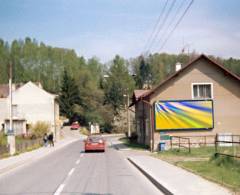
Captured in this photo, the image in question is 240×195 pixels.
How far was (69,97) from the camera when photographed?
348 feet

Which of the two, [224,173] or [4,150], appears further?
[4,150]

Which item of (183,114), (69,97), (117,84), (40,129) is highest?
(117,84)

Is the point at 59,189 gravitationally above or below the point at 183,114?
below

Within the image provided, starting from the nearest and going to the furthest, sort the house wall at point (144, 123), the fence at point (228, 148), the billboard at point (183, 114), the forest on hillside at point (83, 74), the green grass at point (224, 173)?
the green grass at point (224, 173), the fence at point (228, 148), the billboard at point (183, 114), the house wall at point (144, 123), the forest on hillside at point (83, 74)

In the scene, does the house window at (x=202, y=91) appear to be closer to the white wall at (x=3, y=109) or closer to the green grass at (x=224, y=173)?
the green grass at (x=224, y=173)

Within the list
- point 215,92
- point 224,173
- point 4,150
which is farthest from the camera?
point 215,92

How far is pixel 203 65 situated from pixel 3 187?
2729 centimetres

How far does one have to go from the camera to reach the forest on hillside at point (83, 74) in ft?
340

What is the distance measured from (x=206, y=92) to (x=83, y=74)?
7929cm

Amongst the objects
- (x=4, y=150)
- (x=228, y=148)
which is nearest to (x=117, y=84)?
(x=4, y=150)

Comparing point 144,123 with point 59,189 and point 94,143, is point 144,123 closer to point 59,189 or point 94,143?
point 94,143

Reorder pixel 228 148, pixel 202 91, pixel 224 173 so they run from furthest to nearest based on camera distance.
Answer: pixel 202 91 → pixel 228 148 → pixel 224 173

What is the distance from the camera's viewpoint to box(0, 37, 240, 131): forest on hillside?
104 meters

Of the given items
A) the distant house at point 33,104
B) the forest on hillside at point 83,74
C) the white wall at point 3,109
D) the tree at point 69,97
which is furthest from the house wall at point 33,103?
the tree at point 69,97
